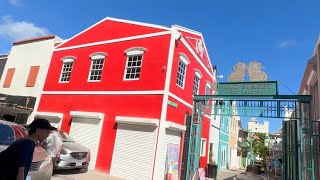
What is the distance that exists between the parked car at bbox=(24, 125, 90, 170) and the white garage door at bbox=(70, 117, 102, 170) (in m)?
2.21

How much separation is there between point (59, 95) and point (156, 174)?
28.3 ft

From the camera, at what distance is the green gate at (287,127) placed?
1091 cm

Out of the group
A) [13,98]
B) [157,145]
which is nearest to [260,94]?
[157,145]

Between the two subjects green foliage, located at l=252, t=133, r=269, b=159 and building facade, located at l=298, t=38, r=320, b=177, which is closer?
building facade, located at l=298, t=38, r=320, b=177

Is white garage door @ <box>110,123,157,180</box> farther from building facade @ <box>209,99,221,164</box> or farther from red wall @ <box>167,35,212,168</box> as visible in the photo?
building facade @ <box>209,99,221,164</box>

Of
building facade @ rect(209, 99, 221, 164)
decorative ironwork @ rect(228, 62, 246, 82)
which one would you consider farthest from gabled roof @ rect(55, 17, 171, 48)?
building facade @ rect(209, 99, 221, 164)

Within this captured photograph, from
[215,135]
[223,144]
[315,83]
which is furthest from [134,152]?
[223,144]

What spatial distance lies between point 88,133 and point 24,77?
8698mm

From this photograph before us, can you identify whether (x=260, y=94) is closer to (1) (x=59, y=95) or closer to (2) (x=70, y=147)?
(2) (x=70, y=147)

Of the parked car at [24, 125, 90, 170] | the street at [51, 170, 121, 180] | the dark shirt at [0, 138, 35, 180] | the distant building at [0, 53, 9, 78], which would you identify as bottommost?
the street at [51, 170, 121, 180]

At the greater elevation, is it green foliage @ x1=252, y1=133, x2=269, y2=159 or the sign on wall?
the sign on wall

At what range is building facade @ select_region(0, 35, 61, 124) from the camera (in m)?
18.2

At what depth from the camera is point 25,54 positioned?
20.5 m

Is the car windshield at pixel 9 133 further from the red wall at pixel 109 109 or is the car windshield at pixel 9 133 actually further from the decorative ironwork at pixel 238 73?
the decorative ironwork at pixel 238 73
